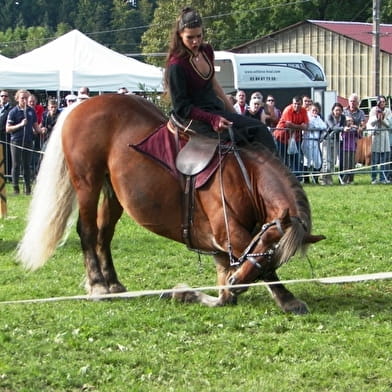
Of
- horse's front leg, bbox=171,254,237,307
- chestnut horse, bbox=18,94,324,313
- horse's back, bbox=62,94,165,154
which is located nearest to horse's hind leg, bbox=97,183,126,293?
chestnut horse, bbox=18,94,324,313

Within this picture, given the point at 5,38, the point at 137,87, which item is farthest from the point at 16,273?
the point at 5,38

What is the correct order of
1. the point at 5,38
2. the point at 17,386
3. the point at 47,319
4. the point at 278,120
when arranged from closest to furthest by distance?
the point at 17,386 < the point at 47,319 < the point at 278,120 < the point at 5,38

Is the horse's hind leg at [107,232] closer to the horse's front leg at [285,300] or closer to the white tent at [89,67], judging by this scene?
the horse's front leg at [285,300]

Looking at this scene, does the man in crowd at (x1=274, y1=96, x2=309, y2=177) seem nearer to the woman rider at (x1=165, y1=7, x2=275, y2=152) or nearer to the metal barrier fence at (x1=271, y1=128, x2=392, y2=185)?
the metal barrier fence at (x1=271, y1=128, x2=392, y2=185)

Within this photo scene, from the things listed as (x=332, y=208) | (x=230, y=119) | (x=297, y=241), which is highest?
(x=230, y=119)

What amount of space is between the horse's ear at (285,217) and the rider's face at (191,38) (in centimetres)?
166

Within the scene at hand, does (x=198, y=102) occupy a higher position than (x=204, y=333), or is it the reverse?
(x=198, y=102)

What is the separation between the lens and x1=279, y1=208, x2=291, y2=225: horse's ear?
732 centimetres

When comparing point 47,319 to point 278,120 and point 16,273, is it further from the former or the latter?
point 278,120

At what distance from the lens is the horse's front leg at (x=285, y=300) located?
7.70 metres

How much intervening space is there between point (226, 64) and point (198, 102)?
21.9m

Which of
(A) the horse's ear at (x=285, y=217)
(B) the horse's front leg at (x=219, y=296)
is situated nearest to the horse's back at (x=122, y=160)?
(B) the horse's front leg at (x=219, y=296)

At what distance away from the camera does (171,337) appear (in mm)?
6945

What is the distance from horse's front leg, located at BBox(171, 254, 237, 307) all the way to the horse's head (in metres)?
0.47
